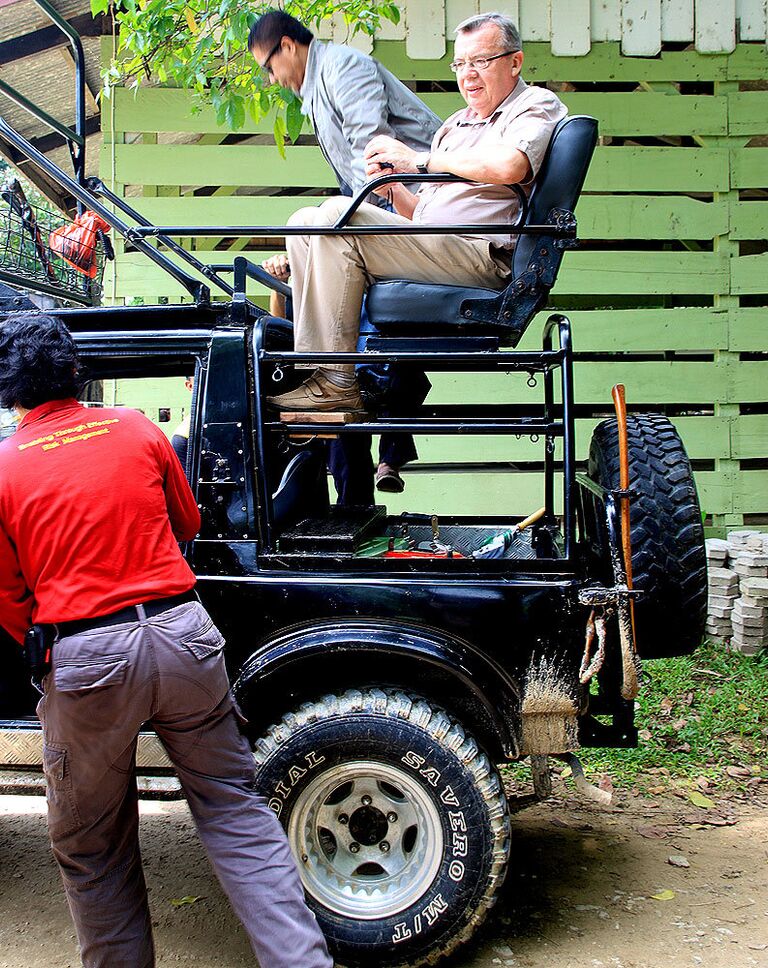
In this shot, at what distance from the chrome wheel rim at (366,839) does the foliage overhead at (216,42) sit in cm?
356

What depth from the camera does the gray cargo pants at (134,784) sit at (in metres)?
2.65

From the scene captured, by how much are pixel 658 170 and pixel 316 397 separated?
451 cm

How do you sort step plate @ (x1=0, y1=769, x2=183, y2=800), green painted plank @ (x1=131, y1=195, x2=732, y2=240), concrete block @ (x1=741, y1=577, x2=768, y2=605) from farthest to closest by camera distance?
1. green painted plank @ (x1=131, y1=195, x2=732, y2=240)
2. concrete block @ (x1=741, y1=577, x2=768, y2=605)
3. step plate @ (x1=0, y1=769, x2=183, y2=800)

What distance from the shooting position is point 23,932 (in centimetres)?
347

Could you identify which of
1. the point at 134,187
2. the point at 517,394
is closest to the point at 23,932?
the point at 517,394

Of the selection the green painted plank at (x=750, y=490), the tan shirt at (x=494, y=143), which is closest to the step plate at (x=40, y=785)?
the tan shirt at (x=494, y=143)

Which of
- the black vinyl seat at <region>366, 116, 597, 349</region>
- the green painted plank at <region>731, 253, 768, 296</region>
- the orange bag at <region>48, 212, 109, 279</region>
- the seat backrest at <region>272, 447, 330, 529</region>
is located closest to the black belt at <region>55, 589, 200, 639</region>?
the seat backrest at <region>272, 447, 330, 529</region>

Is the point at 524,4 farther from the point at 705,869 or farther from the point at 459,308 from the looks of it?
the point at 705,869

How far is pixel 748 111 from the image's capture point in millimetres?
6742

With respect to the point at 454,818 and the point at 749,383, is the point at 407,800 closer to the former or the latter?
the point at 454,818

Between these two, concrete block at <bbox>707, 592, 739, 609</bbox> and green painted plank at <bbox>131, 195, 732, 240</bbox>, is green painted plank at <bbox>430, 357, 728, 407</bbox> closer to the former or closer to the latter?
green painted plank at <bbox>131, 195, 732, 240</bbox>

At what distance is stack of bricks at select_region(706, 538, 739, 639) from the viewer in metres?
6.30

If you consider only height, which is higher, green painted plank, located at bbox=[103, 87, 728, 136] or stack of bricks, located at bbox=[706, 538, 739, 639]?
green painted plank, located at bbox=[103, 87, 728, 136]

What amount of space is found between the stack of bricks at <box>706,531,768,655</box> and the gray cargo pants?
14.0ft
